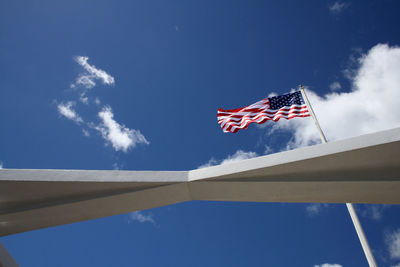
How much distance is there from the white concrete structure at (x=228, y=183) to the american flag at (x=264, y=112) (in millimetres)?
4815

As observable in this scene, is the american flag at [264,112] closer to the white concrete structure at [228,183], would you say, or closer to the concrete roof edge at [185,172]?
the white concrete structure at [228,183]

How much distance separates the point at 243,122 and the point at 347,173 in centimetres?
535

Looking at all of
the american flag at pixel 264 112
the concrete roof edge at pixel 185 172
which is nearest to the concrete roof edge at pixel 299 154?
the concrete roof edge at pixel 185 172

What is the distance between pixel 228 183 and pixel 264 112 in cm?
571

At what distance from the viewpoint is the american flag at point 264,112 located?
9625mm

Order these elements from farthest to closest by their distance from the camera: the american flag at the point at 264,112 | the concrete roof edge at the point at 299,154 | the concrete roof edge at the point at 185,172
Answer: the american flag at the point at 264,112 < the concrete roof edge at the point at 185,172 < the concrete roof edge at the point at 299,154

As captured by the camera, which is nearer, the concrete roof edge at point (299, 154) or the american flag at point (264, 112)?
the concrete roof edge at point (299, 154)

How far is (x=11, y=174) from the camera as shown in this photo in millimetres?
4480

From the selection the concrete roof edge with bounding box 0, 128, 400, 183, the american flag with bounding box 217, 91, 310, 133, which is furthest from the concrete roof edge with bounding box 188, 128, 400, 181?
the american flag with bounding box 217, 91, 310, 133

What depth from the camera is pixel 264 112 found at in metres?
9.77

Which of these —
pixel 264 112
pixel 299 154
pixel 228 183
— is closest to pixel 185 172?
pixel 228 183

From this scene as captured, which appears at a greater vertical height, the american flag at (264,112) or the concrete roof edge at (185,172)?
the american flag at (264,112)

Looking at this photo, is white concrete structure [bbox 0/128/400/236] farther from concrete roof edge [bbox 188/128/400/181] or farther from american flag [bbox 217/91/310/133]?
american flag [bbox 217/91/310/133]

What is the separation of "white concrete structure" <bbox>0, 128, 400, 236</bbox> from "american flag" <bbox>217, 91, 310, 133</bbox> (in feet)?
15.8
